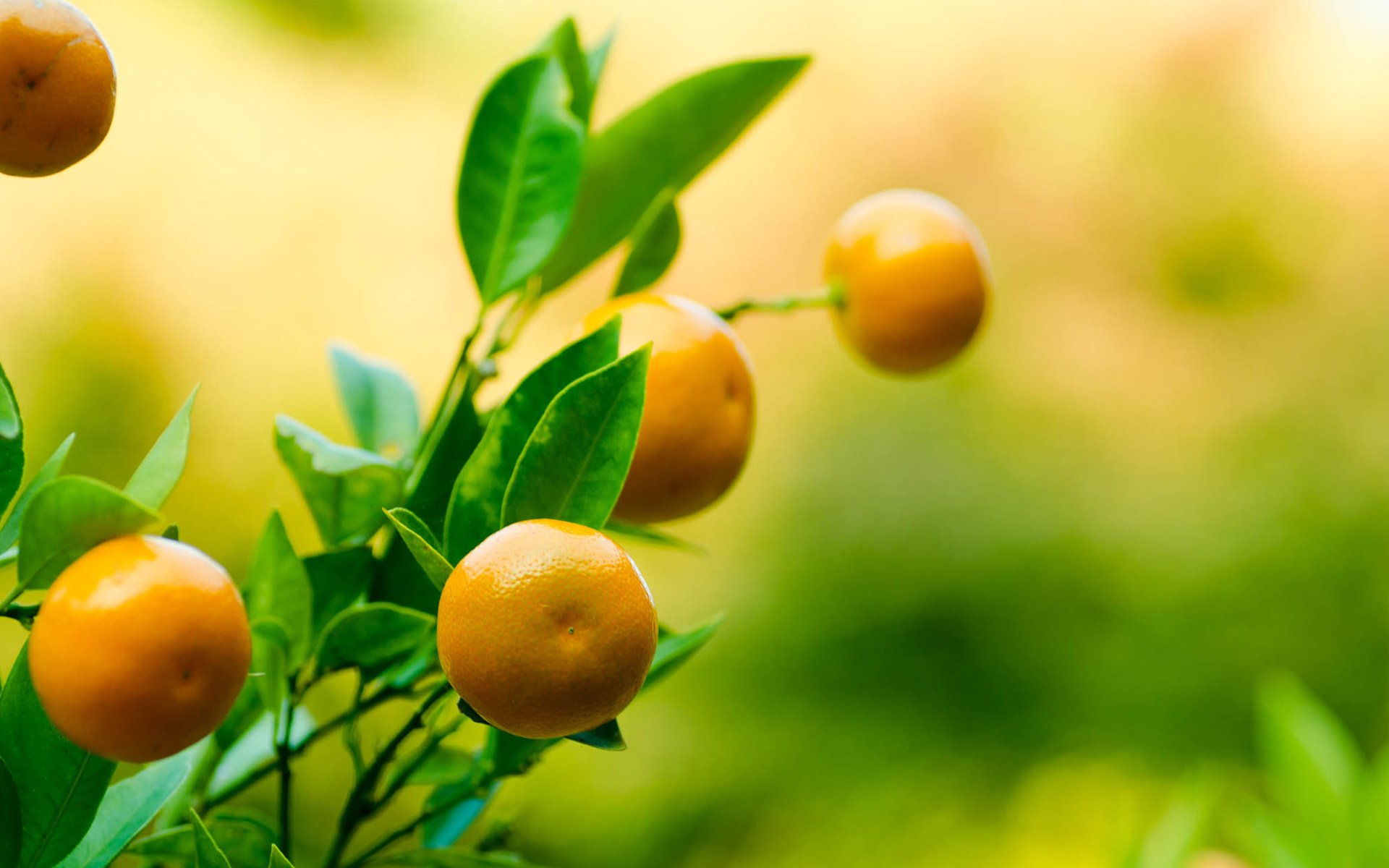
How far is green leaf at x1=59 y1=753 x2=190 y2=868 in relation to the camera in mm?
294

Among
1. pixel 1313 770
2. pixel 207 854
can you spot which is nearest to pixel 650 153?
pixel 207 854

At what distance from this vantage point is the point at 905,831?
2.19 meters

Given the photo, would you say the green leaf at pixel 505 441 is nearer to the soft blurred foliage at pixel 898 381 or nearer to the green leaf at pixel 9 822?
the green leaf at pixel 9 822

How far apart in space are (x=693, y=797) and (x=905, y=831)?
0.42 metres

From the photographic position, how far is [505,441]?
0.91 ft

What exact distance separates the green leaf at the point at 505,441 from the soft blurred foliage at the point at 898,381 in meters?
1.88

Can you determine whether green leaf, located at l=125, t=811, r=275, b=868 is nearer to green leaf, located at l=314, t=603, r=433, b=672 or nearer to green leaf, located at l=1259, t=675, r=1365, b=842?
green leaf, located at l=314, t=603, r=433, b=672

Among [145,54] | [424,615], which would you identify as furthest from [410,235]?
[424,615]

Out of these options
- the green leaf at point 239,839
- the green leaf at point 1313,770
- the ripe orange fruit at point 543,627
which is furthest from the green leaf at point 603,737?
the green leaf at point 1313,770

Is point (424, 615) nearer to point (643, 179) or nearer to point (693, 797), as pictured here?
point (643, 179)

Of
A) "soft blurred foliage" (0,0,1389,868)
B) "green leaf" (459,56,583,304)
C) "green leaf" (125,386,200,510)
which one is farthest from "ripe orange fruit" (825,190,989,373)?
"soft blurred foliage" (0,0,1389,868)

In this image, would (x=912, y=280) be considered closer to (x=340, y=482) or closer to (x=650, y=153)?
(x=650, y=153)

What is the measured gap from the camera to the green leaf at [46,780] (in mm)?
262

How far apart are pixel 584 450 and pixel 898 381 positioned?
8.03 feet
